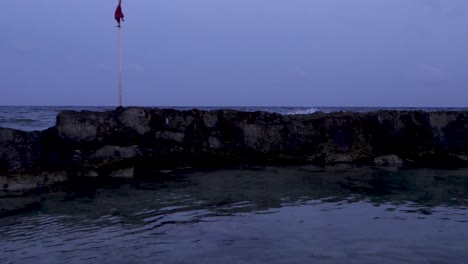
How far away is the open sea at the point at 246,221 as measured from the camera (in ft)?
24.8

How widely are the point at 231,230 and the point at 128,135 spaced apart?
929cm

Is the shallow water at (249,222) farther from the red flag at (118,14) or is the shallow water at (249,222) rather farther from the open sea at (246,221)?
the red flag at (118,14)

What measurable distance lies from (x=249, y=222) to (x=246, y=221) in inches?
4.2

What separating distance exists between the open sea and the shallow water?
0.02m

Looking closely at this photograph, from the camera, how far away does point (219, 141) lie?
740 inches

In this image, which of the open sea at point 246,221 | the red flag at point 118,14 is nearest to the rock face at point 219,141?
the open sea at point 246,221

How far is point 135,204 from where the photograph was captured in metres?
11.6

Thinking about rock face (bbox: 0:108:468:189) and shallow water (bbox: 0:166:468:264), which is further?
rock face (bbox: 0:108:468:189)

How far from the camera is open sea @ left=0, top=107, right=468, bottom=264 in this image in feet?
24.8

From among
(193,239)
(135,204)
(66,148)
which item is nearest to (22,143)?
(66,148)

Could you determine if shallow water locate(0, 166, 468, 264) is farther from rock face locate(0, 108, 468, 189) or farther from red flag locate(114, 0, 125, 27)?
red flag locate(114, 0, 125, 27)

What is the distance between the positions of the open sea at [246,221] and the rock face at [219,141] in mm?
1615

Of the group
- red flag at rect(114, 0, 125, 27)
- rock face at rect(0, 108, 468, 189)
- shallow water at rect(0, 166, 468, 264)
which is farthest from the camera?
red flag at rect(114, 0, 125, 27)

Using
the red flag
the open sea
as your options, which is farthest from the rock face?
the red flag
